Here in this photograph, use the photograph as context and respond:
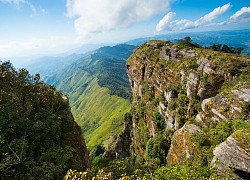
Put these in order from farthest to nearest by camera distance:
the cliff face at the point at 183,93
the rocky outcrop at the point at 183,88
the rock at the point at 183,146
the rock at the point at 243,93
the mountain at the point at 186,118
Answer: the rocky outcrop at the point at 183,88 → the cliff face at the point at 183,93 → the rock at the point at 183,146 → the rock at the point at 243,93 → the mountain at the point at 186,118

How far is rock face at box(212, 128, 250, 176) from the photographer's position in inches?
689

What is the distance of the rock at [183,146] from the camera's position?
94.3 ft

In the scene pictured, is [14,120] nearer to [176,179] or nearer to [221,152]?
[176,179]

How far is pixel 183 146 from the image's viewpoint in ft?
102

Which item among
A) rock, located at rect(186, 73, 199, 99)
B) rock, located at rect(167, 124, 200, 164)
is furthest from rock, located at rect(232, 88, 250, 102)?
rock, located at rect(186, 73, 199, 99)

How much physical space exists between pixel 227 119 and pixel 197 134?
17.7ft

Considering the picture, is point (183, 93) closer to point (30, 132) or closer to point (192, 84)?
point (192, 84)

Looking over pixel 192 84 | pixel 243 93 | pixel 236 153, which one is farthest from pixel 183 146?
pixel 192 84

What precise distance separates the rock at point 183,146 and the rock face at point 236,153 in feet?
26.0

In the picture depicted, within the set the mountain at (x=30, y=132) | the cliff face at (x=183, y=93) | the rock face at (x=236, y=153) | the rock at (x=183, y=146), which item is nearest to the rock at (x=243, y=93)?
the cliff face at (x=183, y=93)

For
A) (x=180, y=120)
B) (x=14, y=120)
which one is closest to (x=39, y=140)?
(x=14, y=120)

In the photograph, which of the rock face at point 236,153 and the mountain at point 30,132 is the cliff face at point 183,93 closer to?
the rock face at point 236,153

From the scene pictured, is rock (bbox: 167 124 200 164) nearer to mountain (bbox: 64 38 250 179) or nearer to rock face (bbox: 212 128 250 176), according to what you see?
mountain (bbox: 64 38 250 179)

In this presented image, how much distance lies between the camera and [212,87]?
1586 inches
